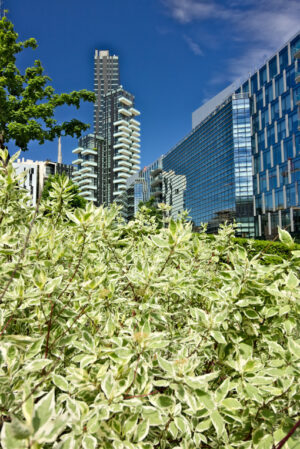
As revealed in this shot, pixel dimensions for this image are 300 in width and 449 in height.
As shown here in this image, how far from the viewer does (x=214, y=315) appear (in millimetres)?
1302

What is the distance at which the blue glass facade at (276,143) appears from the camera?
36531 millimetres

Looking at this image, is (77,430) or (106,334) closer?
(77,430)

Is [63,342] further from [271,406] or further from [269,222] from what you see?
[269,222]

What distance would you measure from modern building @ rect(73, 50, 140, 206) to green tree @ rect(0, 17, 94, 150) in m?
67.8

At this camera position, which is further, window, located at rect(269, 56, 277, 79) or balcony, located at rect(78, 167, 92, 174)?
balcony, located at rect(78, 167, 92, 174)

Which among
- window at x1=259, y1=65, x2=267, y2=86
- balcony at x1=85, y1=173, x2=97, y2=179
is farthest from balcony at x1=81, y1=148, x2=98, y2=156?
window at x1=259, y1=65, x2=267, y2=86

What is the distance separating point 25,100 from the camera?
14.7 meters

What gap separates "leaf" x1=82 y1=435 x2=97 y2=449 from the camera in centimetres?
89

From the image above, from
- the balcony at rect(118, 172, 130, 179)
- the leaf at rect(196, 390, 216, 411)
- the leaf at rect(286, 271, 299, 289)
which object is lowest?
the leaf at rect(196, 390, 216, 411)

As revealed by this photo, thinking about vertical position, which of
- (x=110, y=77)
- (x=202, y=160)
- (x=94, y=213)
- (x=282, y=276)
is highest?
(x=110, y=77)

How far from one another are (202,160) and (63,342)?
61.0 m

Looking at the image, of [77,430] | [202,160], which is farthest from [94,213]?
[202,160]

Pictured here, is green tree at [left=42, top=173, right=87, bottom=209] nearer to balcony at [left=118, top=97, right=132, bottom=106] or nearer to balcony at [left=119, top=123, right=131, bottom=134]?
balcony at [left=119, top=123, right=131, bottom=134]

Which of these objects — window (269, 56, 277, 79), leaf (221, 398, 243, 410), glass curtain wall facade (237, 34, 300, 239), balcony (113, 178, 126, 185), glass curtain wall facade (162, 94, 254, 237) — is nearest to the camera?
leaf (221, 398, 243, 410)
